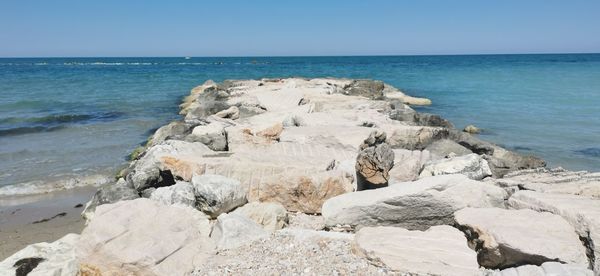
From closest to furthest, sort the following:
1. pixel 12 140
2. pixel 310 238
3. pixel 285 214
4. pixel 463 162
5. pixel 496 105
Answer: pixel 310 238 < pixel 285 214 < pixel 463 162 < pixel 12 140 < pixel 496 105

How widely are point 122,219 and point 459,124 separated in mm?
13837

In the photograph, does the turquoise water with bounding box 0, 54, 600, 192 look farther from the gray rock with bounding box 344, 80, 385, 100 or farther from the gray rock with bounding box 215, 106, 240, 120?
the gray rock with bounding box 215, 106, 240, 120

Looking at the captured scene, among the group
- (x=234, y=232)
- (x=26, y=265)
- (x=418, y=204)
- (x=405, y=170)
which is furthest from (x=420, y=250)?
Result: (x=26, y=265)

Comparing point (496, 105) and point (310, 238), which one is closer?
point (310, 238)

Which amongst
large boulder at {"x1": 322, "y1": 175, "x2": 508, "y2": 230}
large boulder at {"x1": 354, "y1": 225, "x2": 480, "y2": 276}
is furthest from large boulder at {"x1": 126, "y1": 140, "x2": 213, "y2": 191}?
large boulder at {"x1": 354, "y1": 225, "x2": 480, "y2": 276}

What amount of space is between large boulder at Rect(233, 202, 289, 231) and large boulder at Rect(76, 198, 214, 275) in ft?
1.75

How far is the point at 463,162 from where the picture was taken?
688 cm

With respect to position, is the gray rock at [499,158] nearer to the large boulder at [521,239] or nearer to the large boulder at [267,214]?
the large boulder at [521,239]

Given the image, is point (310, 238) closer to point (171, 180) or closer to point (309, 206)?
point (309, 206)

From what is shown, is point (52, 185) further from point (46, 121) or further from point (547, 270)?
point (46, 121)

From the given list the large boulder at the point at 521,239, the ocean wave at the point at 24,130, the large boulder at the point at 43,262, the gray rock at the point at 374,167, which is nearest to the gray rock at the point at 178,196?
the large boulder at the point at 43,262

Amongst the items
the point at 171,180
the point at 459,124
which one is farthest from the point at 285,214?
the point at 459,124

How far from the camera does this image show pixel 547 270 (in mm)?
3707

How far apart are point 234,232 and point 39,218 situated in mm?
3987
